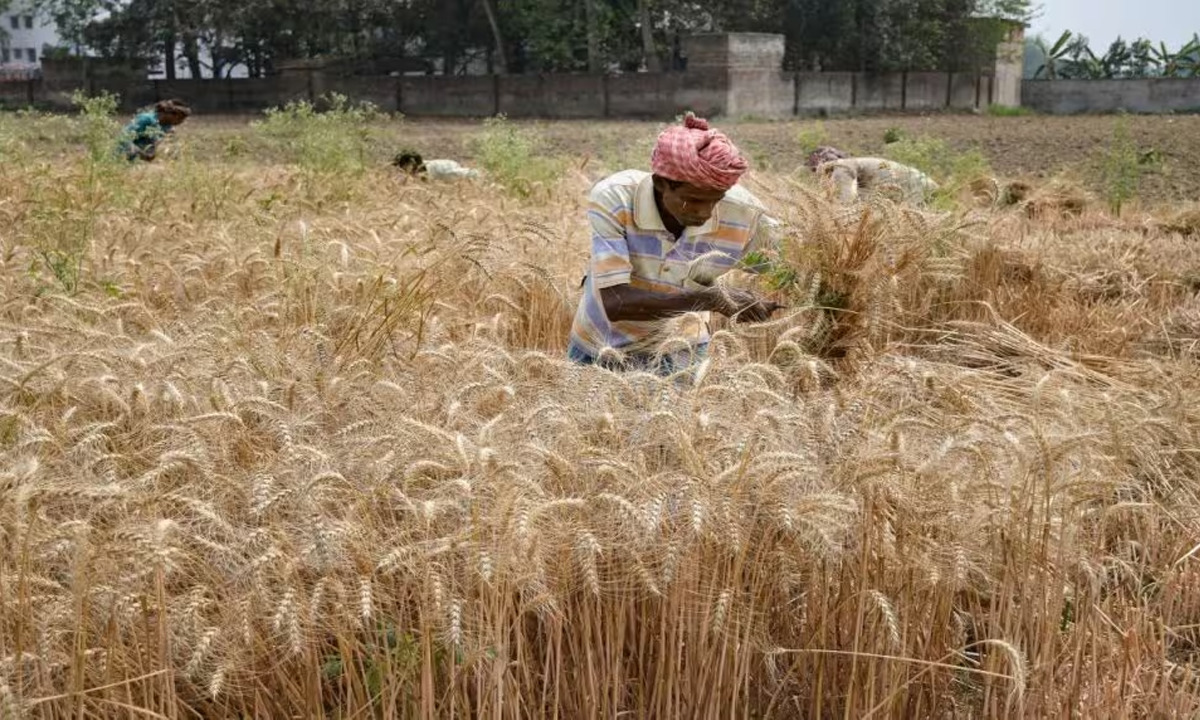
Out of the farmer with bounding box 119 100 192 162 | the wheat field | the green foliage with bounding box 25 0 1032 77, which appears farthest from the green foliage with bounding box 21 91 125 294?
the green foliage with bounding box 25 0 1032 77

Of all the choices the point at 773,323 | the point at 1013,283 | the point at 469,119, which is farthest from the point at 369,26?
the point at 773,323

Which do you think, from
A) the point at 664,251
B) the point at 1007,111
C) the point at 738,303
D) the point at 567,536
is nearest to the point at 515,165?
the point at 664,251

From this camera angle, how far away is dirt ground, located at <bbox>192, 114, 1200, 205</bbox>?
46.9 ft

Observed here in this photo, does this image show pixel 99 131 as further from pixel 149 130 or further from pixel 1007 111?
pixel 1007 111

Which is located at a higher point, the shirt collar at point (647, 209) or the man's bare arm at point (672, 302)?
the shirt collar at point (647, 209)

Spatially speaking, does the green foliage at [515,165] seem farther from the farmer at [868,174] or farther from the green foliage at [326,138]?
the farmer at [868,174]

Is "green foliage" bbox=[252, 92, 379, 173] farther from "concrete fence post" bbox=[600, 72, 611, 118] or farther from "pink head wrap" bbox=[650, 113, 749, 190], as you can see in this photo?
"concrete fence post" bbox=[600, 72, 611, 118]

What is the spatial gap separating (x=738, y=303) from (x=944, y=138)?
17.5m

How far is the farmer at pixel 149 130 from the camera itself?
1006 centimetres

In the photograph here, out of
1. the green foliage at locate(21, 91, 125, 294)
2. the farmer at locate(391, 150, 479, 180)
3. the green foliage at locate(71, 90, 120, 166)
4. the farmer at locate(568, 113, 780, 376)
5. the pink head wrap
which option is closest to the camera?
the pink head wrap

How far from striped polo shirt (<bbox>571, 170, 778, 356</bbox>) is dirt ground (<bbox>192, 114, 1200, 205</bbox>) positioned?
6.28 meters

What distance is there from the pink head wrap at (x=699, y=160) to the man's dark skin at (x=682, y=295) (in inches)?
2.7

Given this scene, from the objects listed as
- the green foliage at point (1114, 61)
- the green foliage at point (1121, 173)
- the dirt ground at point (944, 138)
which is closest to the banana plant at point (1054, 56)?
the green foliage at point (1114, 61)

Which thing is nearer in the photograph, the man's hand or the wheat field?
the wheat field
